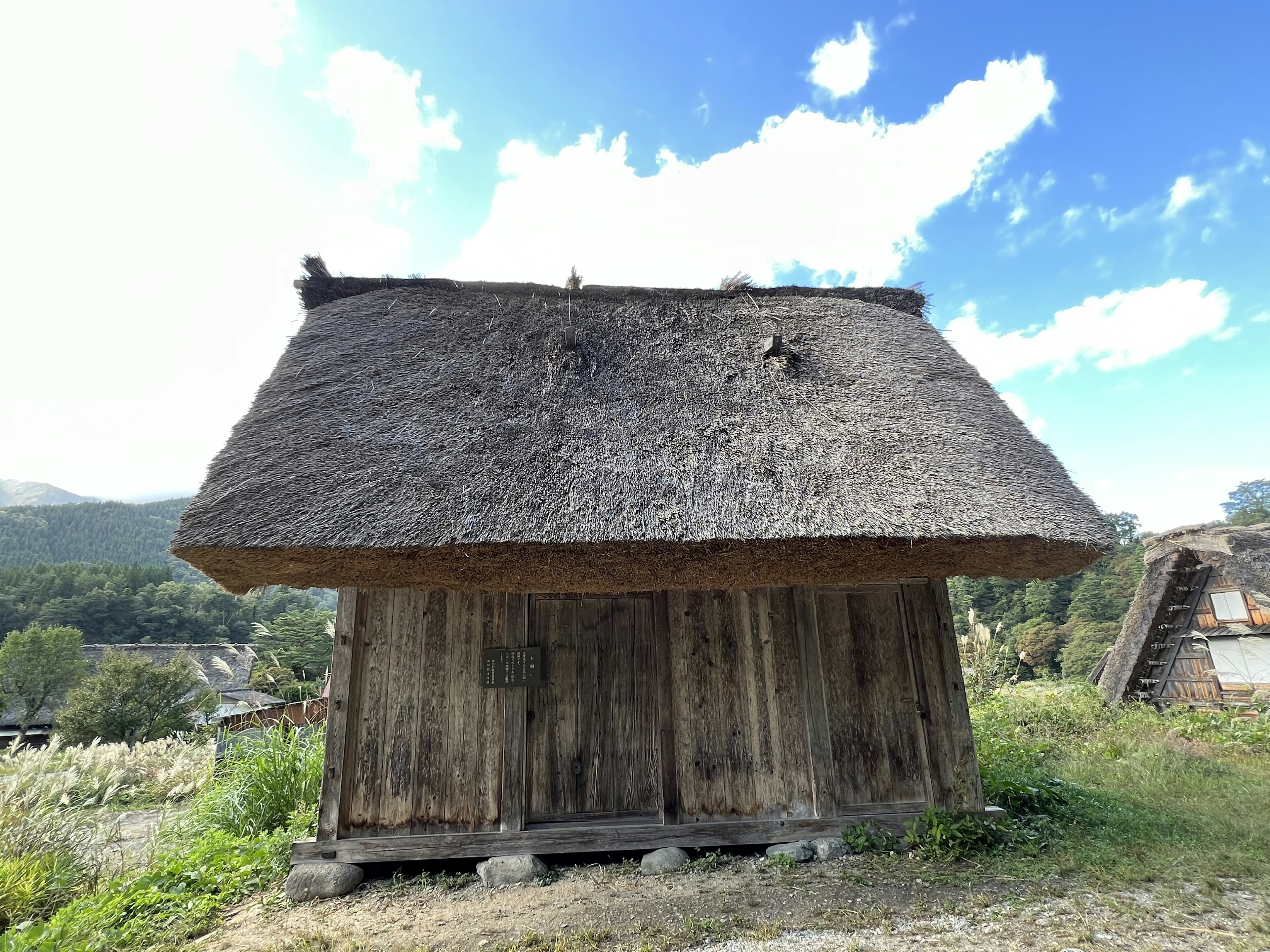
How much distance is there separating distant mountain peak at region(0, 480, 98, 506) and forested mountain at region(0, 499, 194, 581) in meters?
98.5

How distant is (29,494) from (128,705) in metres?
183

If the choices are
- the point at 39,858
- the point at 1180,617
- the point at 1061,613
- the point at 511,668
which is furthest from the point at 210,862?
the point at 1061,613

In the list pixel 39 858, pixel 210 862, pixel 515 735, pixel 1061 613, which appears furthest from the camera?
pixel 1061 613

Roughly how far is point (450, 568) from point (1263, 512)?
45.8 metres

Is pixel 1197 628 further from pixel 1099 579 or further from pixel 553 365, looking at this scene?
pixel 1099 579

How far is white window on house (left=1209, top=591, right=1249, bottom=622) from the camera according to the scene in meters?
8.41

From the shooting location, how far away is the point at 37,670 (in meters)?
19.2

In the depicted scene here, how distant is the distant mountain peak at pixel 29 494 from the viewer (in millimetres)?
131500

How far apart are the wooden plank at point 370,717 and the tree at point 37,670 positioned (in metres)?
23.7

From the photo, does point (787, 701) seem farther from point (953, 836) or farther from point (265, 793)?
point (265, 793)

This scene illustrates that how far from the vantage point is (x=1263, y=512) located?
3177 cm

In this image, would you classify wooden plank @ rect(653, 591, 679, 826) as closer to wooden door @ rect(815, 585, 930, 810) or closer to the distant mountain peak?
wooden door @ rect(815, 585, 930, 810)

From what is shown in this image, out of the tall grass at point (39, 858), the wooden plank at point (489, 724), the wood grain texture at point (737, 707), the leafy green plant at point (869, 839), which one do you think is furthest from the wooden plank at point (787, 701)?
the tall grass at point (39, 858)

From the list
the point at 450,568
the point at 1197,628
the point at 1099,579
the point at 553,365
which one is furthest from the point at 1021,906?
the point at 1099,579
